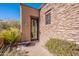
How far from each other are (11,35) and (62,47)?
57.1 inches

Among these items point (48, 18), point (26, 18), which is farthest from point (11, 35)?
point (48, 18)

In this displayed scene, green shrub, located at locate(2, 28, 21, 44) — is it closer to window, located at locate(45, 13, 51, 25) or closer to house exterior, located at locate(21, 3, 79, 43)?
house exterior, located at locate(21, 3, 79, 43)

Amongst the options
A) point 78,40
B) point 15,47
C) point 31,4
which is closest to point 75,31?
point 78,40

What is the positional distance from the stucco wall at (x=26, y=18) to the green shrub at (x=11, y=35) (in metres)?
0.17

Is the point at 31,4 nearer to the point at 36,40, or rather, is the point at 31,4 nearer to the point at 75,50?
the point at 36,40

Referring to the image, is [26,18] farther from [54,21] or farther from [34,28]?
[54,21]

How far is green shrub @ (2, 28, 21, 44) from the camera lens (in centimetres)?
367

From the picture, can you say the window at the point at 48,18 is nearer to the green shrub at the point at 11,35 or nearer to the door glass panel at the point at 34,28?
the door glass panel at the point at 34,28

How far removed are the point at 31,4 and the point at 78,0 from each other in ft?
4.14

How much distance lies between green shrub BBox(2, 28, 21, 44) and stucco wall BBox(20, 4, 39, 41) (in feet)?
0.57

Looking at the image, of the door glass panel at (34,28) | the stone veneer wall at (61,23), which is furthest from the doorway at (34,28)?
the stone veneer wall at (61,23)

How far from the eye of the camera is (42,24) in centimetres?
413

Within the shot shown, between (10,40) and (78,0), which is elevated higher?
(78,0)

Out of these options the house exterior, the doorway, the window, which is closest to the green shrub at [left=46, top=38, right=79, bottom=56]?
the house exterior
